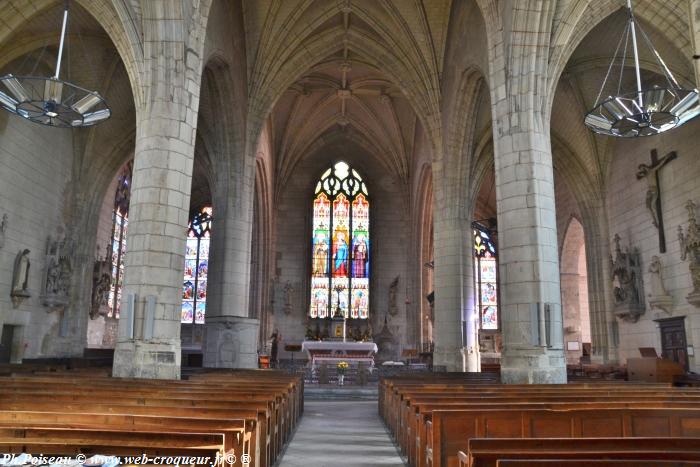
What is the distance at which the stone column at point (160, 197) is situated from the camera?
10.5 metres

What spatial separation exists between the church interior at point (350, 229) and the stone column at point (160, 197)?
52 mm

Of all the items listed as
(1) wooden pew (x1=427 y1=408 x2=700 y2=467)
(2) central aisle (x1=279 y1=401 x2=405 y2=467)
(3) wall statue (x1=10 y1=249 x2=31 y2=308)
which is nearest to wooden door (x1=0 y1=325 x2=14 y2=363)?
(3) wall statue (x1=10 y1=249 x2=31 y2=308)

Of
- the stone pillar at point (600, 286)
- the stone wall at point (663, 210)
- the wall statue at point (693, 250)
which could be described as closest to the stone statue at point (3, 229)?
the wall statue at point (693, 250)

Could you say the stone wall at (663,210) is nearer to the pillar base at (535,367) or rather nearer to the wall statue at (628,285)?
the wall statue at (628,285)

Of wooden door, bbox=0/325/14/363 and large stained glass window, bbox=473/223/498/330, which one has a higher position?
large stained glass window, bbox=473/223/498/330

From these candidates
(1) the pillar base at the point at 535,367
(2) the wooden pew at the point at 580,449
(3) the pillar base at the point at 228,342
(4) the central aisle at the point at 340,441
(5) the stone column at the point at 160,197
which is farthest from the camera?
(3) the pillar base at the point at 228,342

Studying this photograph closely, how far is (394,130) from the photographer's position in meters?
29.6

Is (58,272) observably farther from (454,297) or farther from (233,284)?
(454,297)

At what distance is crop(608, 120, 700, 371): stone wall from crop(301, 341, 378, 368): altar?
8.85m

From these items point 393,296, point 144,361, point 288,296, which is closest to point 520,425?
point 144,361

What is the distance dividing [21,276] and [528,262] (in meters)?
14.1

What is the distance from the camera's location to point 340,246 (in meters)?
31.7

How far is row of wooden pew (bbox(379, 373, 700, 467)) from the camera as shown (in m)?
3.22

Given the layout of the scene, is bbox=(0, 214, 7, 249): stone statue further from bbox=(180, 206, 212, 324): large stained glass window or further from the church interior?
bbox=(180, 206, 212, 324): large stained glass window
